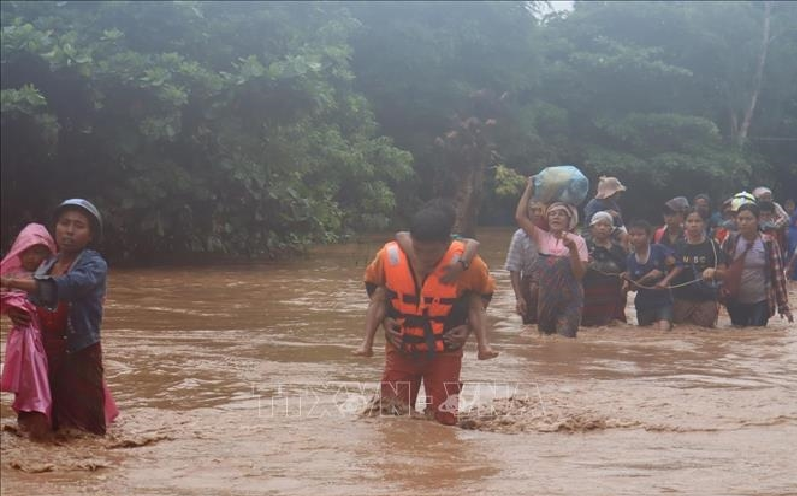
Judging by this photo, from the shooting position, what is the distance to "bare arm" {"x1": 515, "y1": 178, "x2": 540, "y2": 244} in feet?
36.5

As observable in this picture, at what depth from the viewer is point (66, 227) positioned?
6.52 meters

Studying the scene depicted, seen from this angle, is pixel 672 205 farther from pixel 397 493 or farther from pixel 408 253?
pixel 397 493

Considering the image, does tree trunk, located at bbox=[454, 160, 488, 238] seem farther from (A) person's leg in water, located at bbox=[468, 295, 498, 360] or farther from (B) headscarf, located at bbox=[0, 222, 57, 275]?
(B) headscarf, located at bbox=[0, 222, 57, 275]

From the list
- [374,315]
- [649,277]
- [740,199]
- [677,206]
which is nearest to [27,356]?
[374,315]

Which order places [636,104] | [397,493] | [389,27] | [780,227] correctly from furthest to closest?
[636,104]
[389,27]
[780,227]
[397,493]

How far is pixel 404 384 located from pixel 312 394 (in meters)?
1.49

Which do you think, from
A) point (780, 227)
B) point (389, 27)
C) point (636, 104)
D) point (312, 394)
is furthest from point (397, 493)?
point (636, 104)

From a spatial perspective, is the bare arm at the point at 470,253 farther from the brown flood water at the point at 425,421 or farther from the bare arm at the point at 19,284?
the bare arm at the point at 19,284

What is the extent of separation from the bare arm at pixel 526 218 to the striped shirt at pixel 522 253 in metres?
0.09

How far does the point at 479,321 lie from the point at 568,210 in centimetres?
425

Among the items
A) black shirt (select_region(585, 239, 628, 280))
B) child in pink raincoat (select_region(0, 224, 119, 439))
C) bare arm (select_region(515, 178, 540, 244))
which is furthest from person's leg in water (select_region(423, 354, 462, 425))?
black shirt (select_region(585, 239, 628, 280))

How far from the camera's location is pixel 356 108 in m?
28.6

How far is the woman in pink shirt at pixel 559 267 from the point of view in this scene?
1084cm

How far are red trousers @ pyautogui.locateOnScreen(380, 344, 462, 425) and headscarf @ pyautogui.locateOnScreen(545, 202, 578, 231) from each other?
3971 millimetres
